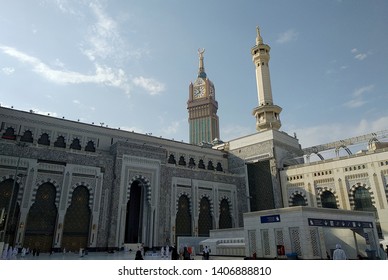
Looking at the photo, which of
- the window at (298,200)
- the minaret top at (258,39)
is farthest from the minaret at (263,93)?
the window at (298,200)

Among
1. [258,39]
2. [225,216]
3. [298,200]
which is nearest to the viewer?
[298,200]

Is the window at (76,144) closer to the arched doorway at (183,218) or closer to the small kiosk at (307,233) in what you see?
the arched doorway at (183,218)

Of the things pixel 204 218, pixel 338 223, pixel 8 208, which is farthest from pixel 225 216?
pixel 8 208

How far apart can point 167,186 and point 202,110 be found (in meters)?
54.8

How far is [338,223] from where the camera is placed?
15.2 meters

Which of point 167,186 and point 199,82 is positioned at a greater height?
point 199,82

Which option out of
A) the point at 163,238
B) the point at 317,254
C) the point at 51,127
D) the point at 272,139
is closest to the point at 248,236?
the point at 317,254

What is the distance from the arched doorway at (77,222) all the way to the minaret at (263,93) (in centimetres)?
2143

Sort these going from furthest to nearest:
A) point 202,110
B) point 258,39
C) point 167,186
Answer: point 202,110
point 258,39
point 167,186

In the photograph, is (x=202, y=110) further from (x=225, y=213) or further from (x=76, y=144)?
(x=76, y=144)

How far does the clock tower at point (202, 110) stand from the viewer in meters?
78.0
